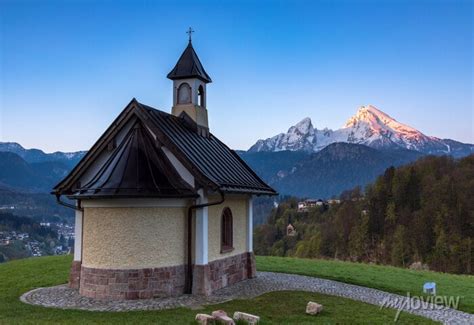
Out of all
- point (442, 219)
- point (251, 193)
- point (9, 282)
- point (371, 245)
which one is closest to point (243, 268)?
point (251, 193)

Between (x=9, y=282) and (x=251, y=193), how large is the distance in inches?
356

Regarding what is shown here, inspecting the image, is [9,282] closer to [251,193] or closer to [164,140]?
[164,140]

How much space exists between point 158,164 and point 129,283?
3.48 meters

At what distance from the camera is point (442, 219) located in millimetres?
54406

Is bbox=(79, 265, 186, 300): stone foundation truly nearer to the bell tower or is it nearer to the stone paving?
the stone paving

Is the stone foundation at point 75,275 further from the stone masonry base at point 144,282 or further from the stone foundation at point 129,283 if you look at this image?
the stone foundation at point 129,283

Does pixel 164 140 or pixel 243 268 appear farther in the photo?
pixel 243 268

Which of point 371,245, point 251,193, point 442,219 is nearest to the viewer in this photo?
point 251,193

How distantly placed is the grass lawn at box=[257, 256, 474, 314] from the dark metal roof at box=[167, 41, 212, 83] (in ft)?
28.6

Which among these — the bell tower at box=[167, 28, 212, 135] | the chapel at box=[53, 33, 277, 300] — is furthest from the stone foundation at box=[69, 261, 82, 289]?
the bell tower at box=[167, 28, 212, 135]

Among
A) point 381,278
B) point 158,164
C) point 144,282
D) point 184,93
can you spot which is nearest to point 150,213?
point 158,164

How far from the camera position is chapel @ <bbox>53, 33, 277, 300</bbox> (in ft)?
43.7

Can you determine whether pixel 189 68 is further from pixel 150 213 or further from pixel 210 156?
pixel 150 213

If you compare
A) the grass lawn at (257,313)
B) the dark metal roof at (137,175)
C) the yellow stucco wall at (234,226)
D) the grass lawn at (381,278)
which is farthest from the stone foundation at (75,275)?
the grass lawn at (381,278)
